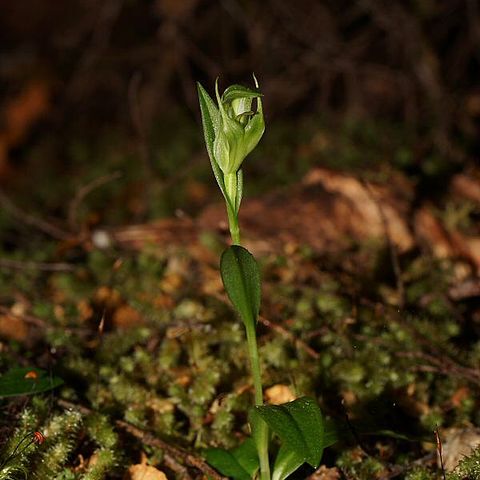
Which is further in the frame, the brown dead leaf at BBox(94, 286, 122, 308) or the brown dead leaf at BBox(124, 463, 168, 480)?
the brown dead leaf at BBox(94, 286, 122, 308)

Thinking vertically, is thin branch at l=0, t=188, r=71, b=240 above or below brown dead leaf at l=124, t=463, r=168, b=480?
above

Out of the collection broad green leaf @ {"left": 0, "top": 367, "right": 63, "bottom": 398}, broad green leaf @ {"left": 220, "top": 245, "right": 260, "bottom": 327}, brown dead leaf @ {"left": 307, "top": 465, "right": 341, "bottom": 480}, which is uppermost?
broad green leaf @ {"left": 220, "top": 245, "right": 260, "bottom": 327}

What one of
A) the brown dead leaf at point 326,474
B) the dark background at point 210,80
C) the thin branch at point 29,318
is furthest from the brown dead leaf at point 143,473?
Result: the dark background at point 210,80

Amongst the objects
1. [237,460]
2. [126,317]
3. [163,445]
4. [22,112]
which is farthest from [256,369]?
[22,112]

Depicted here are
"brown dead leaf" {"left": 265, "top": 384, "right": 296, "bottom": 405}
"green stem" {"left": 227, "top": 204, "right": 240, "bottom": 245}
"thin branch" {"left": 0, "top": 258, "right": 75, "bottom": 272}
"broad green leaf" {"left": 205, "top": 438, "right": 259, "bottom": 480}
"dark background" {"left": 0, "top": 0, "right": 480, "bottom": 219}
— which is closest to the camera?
"green stem" {"left": 227, "top": 204, "right": 240, "bottom": 245}

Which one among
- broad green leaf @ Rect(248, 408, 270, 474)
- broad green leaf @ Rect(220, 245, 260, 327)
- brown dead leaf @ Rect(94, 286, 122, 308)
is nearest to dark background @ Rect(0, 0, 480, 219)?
brown dead leaf @ Rect(94, 286, 122, 308)

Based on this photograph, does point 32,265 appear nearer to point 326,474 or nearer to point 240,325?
point 240,325

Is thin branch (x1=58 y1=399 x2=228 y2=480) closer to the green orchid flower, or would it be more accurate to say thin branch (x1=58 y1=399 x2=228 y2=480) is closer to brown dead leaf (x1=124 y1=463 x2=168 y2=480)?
brown dead leaf (x1=124 y1=463 x2=168 y2=480)
